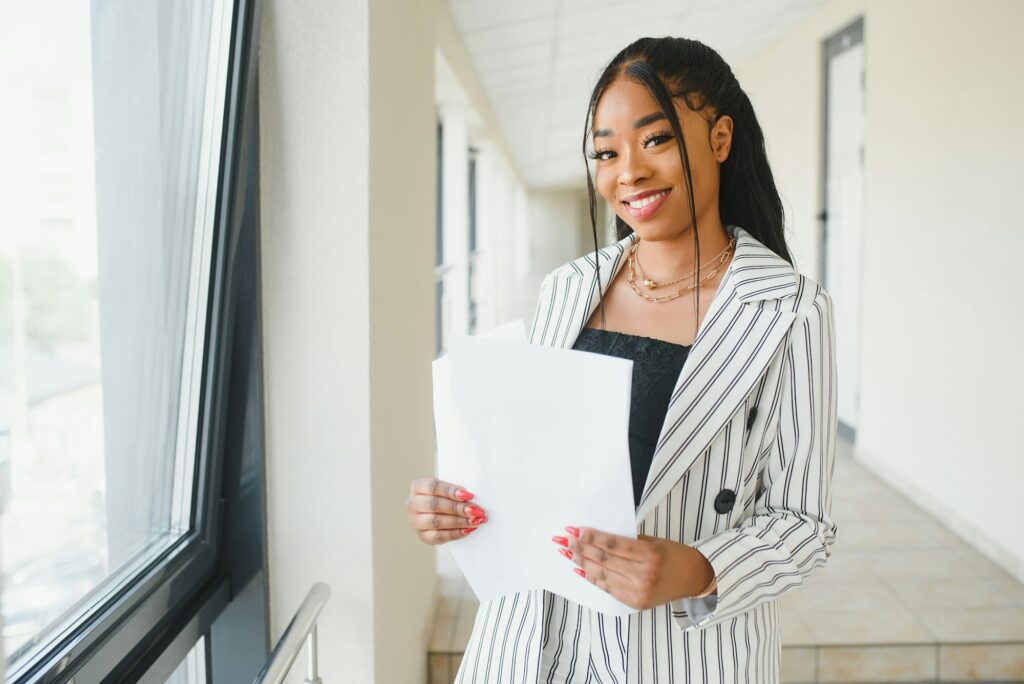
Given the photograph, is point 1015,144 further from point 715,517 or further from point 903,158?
point 715,517

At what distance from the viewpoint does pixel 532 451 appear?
99 cm

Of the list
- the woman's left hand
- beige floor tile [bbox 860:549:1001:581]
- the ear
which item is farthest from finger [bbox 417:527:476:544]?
beige floor tile [bbox 860:549:1001:581]

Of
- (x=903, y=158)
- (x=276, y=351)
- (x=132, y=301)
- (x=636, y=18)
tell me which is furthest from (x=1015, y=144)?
(x=132, y=301)

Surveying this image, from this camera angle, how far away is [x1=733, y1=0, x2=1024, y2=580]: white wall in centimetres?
328

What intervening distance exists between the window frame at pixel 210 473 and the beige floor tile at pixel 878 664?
76.4 inches

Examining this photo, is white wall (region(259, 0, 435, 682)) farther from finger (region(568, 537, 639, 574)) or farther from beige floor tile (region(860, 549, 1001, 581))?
beige floor tile (region(860, 549, 1001, 581))

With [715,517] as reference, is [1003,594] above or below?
A: below

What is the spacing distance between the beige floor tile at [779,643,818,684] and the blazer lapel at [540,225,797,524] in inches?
75.7

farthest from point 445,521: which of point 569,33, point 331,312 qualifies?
point 569,33

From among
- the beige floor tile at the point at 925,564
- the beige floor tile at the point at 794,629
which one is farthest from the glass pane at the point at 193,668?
the beige floor tile at the point at 925,564

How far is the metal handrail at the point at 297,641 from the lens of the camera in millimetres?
1287

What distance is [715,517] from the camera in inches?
44.3

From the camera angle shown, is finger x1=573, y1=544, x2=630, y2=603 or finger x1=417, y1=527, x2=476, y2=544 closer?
finger x1=573, y1=544, x2=630, y2=603

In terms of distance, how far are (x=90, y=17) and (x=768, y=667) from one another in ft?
4.29
